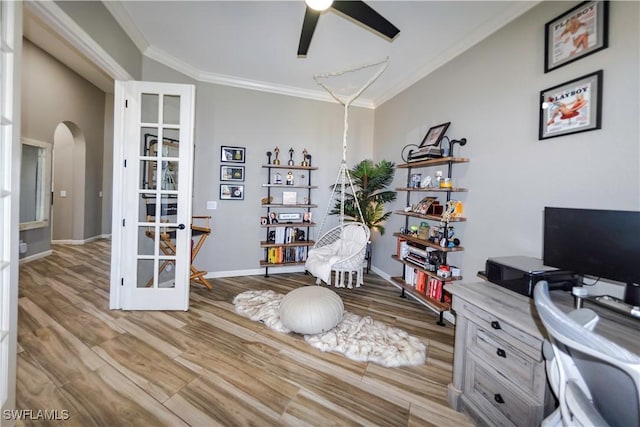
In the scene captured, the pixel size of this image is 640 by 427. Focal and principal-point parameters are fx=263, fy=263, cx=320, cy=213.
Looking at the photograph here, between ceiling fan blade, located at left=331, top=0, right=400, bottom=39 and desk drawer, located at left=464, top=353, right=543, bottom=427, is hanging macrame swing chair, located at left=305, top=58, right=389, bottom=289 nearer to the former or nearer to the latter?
ceiling fan blade, located at left=331, top=0, right=400, bottom=39

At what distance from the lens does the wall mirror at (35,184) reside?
4.29m

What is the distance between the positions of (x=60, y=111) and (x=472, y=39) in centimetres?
677

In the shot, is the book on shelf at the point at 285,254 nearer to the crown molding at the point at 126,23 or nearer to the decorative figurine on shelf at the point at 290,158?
the decorative figurine on shelf at the point at 290,158

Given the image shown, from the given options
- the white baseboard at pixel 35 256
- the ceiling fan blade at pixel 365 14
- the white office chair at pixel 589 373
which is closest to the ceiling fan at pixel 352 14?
the ceiling fan blade at pixel 365 14

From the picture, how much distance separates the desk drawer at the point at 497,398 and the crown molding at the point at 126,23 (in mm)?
3821

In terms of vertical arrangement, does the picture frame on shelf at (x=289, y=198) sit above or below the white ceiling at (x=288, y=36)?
below

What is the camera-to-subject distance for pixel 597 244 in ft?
4.60

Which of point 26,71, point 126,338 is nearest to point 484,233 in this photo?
point 126,338

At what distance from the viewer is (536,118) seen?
6.74 feet

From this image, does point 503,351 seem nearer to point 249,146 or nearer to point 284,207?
point 284,207

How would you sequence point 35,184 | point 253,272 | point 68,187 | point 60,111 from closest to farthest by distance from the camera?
point 253,272 → point 35,184 → point 60,111 → point 68,187

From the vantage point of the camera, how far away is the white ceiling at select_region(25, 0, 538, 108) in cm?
232

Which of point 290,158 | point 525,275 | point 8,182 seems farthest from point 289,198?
point 525,275

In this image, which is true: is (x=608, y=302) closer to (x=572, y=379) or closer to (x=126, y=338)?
(x=572, y=379)
